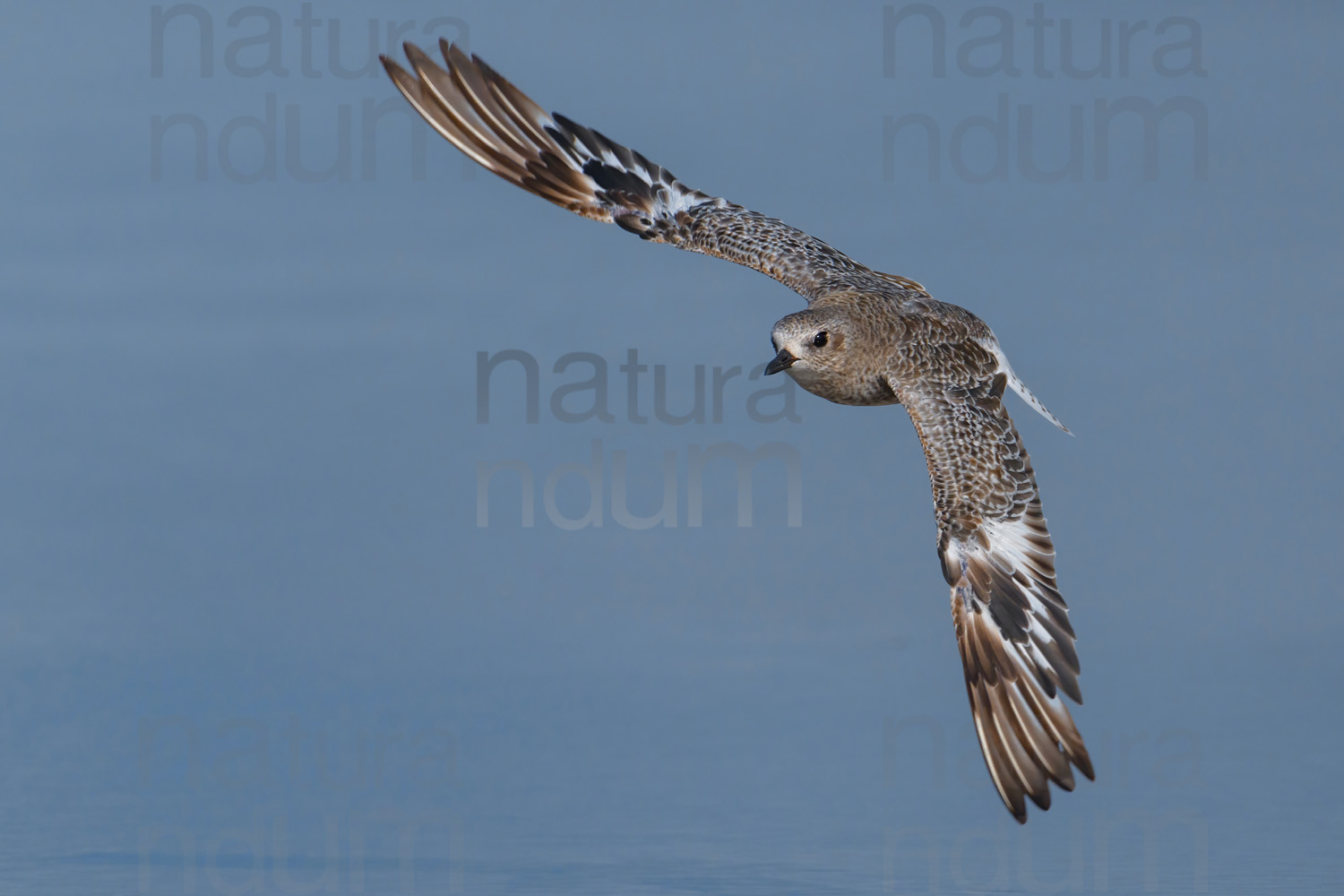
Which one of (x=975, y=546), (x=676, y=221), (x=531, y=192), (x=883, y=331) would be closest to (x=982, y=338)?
(x=883, y=331)

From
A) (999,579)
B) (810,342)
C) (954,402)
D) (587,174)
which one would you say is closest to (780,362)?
(810,342)

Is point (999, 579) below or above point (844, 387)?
below

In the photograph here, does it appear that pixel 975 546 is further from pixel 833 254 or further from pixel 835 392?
pixel 833 254

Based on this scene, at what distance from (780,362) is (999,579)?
3938mm

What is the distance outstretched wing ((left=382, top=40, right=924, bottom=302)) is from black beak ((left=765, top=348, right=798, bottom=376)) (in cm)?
276

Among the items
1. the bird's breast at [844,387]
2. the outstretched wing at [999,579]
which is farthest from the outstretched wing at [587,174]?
the outstretched wing at [999,579]

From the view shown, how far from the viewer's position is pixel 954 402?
2350 centimetres

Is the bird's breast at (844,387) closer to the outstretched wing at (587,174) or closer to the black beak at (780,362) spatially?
the black beak at (780,362)

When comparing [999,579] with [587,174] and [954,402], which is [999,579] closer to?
[954,402]

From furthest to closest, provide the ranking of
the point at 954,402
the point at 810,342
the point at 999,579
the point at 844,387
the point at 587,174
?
1. the point at 587,174
2. the point at 844,387
3. the point at 810,342
4. the point at 954,402
5. the point at 999,579

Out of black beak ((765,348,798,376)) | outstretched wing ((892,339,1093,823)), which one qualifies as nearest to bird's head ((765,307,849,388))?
Answer: black beak ((765,348,798,376))

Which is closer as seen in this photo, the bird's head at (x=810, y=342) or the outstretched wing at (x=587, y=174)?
the bird's head at (x=810, y=342)

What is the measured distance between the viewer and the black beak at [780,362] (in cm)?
2402

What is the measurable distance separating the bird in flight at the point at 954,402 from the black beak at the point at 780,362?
0.6 inches
